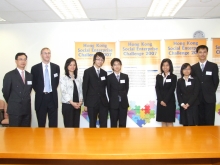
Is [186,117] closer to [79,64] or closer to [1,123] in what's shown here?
[79,64]

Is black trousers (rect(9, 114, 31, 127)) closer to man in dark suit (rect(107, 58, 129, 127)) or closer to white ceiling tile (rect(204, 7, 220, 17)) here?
man in dark suit (rect(107, 58, 129, 127))

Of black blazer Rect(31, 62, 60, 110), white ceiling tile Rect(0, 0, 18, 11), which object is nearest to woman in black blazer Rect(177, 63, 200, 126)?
black blazer Rect(31, 62, 60, 110)

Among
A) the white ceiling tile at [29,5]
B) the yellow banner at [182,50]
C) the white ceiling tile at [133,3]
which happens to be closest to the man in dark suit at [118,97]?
the white ceiling tile at [133,3]

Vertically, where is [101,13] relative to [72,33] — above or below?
above

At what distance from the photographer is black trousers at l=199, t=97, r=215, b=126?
3525 mm

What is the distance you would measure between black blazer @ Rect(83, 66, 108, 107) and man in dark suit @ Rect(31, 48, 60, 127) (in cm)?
54

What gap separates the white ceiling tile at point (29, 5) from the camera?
3.36 meters

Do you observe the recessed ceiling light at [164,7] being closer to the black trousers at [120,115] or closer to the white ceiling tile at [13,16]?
the black trousers at [120,115]

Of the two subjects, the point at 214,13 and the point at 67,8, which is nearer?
the point at 67,8

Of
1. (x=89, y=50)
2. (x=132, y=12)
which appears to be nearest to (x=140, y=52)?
(x=132, y=12)

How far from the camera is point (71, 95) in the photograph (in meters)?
3.39

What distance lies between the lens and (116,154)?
1.21 metres

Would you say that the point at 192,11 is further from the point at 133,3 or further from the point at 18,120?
the point at 18,120

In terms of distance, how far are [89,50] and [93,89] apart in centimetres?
142
